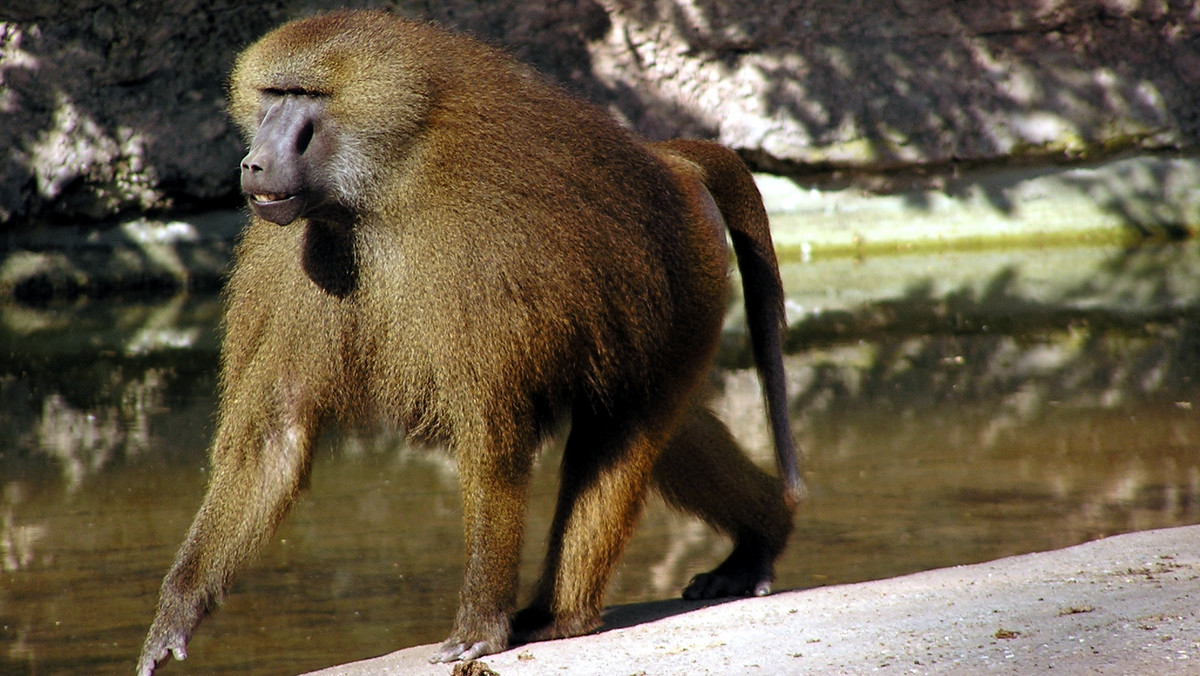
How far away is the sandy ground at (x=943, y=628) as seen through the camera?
2.52m

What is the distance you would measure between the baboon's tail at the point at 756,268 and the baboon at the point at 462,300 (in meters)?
0.22

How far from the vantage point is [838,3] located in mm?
11555

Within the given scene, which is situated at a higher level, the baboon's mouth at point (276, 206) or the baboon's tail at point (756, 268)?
the baboon's mouth at point (276, 206)

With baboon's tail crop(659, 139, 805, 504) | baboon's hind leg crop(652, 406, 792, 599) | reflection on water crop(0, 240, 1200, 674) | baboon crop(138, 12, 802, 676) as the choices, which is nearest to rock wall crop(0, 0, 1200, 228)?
reflection on water crop(0, 240, 1200, 674)

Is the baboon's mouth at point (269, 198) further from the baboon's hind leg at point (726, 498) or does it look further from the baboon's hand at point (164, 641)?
the baboon's hind leg at point (726, 498)

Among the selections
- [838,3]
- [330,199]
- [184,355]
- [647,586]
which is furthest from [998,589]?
[838,3]

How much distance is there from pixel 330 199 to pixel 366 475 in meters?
2.65

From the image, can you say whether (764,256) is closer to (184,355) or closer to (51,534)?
(51,534)

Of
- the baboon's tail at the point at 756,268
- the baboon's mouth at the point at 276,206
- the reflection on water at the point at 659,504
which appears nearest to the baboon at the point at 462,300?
the baboon's mouth at the point at 276,206

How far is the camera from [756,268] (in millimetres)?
3666

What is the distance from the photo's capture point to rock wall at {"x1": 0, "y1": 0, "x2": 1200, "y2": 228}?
35.7ft

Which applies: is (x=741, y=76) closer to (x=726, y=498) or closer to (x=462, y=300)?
(x=726, y=498)

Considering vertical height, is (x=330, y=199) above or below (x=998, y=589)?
above

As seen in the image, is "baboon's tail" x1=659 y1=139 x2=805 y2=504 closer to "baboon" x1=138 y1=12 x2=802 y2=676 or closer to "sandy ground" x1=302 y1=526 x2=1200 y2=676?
"baboon" x1=138 y1=12 x2=802 y2=676
